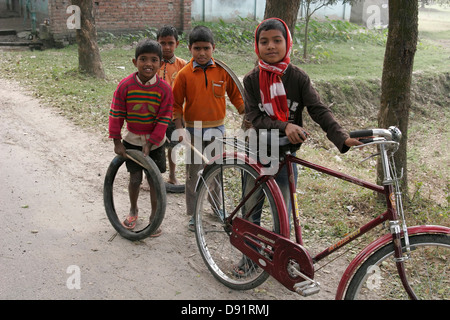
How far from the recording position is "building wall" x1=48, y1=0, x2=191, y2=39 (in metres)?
14.3

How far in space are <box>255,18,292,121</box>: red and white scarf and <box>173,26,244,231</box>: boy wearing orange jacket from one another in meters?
0.96

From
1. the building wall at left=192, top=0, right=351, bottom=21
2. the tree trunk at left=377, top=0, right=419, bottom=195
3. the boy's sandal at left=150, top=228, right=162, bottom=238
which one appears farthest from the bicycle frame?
the building wall at left=192, top=0, right=351, bottom=21

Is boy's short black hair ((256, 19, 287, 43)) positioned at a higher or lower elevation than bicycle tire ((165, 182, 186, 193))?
higher

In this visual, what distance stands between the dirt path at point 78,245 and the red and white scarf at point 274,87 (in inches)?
53.0

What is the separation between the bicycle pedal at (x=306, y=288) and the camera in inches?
115

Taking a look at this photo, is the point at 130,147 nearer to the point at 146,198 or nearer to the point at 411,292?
the point at 146,198

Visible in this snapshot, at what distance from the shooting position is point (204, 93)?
421cm

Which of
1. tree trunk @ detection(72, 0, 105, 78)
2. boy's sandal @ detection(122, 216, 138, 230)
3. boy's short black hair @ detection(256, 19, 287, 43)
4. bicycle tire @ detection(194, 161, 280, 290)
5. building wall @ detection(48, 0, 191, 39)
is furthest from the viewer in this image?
building wall @ detection(48, 0, 191, 39)

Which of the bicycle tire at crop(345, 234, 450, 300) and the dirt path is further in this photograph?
the dirt path

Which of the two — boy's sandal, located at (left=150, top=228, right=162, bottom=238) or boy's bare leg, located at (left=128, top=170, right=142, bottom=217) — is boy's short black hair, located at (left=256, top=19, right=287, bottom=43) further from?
boy's sandal, located at (left=150, top=228, right=162, bottom=238)

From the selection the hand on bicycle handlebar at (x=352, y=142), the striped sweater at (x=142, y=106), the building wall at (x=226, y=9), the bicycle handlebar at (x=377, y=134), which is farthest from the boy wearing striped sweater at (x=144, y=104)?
the building wall at (x=226, y=9)

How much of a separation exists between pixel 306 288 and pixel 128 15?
14.4 metres

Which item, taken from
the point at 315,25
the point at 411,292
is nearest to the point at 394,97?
the point at 411,292

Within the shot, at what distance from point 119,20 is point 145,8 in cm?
101
